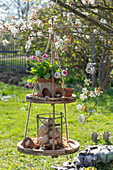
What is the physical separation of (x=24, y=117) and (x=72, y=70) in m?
3.66

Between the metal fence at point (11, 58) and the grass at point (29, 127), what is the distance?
2.97m

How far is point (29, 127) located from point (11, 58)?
7165 mm

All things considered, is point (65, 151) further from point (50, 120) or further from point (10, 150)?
point (10, 150)

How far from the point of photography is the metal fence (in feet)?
40.9

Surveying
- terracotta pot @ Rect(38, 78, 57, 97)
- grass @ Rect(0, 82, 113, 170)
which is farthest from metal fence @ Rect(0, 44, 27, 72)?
terracotta pot @ Rect(38, 78, 57, 97)

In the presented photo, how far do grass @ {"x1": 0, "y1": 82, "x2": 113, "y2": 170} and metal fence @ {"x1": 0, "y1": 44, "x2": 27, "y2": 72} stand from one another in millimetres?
2975

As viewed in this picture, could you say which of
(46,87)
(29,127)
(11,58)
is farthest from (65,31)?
(11,58)

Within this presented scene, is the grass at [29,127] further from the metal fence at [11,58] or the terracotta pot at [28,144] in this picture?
the metal fence at [11,58]

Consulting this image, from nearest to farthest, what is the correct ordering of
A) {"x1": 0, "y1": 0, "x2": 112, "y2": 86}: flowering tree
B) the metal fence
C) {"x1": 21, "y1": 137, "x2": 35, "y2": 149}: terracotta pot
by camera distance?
{"x1": 21, "y1": 137, "x2": 35, "y2": 149}: terracotta pot, {"x1": 0, "y1": 0, "x2": 112, "y2": 86}: flowering tree, the metal fence

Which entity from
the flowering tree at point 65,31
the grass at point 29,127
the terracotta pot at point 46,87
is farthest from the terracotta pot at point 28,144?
the flowering tree at point 65,31

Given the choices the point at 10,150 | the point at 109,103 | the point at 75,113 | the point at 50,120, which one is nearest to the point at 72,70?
the point at 109,103

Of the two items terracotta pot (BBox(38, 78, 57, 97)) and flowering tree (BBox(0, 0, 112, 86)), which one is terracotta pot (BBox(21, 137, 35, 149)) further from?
flowering tree (BBox(0, 0, 112, 86))

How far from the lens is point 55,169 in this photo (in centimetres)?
407

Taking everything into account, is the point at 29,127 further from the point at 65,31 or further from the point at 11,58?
the point at 11,58
